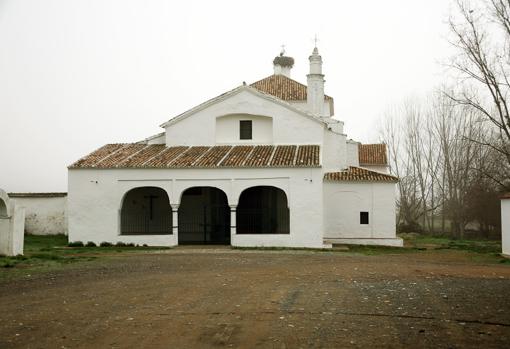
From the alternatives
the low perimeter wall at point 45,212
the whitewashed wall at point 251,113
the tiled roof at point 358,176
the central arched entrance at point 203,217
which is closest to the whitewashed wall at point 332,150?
the tiled roof at point 358,176

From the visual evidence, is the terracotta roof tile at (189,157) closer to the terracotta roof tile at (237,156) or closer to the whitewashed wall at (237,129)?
the whitewashed wall at (237,129)

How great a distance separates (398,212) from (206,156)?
27.4m

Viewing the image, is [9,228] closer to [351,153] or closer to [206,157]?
[206,157]

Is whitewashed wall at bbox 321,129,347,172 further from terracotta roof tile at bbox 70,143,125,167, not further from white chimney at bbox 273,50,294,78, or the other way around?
terracotta roof tile at bbox 70,143,125,167

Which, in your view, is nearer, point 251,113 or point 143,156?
point 143,156

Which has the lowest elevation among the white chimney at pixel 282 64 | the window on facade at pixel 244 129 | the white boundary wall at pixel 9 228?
the white boundary wall at pixel 9 228

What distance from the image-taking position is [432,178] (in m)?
44.1

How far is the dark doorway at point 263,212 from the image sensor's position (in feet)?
87.6

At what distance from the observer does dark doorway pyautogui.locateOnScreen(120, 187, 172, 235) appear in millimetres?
28078

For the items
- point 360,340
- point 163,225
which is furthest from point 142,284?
point 163,225

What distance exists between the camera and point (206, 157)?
25.9m

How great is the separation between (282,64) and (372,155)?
8317 mm

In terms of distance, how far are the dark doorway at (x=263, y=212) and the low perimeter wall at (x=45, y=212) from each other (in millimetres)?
9965

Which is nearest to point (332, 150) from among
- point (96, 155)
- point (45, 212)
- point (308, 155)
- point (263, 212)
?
point (308, 155)
